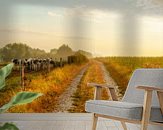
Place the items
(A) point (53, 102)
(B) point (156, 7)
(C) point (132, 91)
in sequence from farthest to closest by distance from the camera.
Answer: (B) point (156, 7) → (A) point (53, 102) → (C) point (132, 91)

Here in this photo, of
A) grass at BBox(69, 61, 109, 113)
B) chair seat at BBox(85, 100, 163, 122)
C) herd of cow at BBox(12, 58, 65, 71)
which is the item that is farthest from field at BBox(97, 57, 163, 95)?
chair seat at BBox(85, 100, 163, 122)

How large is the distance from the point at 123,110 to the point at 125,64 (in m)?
2.57

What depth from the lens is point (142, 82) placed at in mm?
3443

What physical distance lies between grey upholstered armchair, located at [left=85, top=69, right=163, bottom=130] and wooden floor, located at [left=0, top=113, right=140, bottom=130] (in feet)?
A: 2.89

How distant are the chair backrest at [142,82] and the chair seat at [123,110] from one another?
0.32 m

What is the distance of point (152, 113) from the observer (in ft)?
9.33

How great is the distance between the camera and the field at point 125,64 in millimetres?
5285

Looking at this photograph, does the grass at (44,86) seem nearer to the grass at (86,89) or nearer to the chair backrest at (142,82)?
the grass at (86,89)

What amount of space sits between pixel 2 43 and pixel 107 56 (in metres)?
1.64

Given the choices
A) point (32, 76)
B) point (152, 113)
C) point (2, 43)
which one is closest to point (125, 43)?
point (32, 76)

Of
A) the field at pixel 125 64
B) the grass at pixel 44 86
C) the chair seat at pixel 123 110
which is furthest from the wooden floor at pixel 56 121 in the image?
the chair seat at pixel 123 110

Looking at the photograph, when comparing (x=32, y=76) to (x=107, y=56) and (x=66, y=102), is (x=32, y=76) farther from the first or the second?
(x=107, y=56)

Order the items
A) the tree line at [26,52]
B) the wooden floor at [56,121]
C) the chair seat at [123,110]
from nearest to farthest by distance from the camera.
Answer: the chair seat at [123,110] → the wooden floor at [56,121] → the tree line at [26,52]

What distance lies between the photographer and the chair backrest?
3252 millimetres
